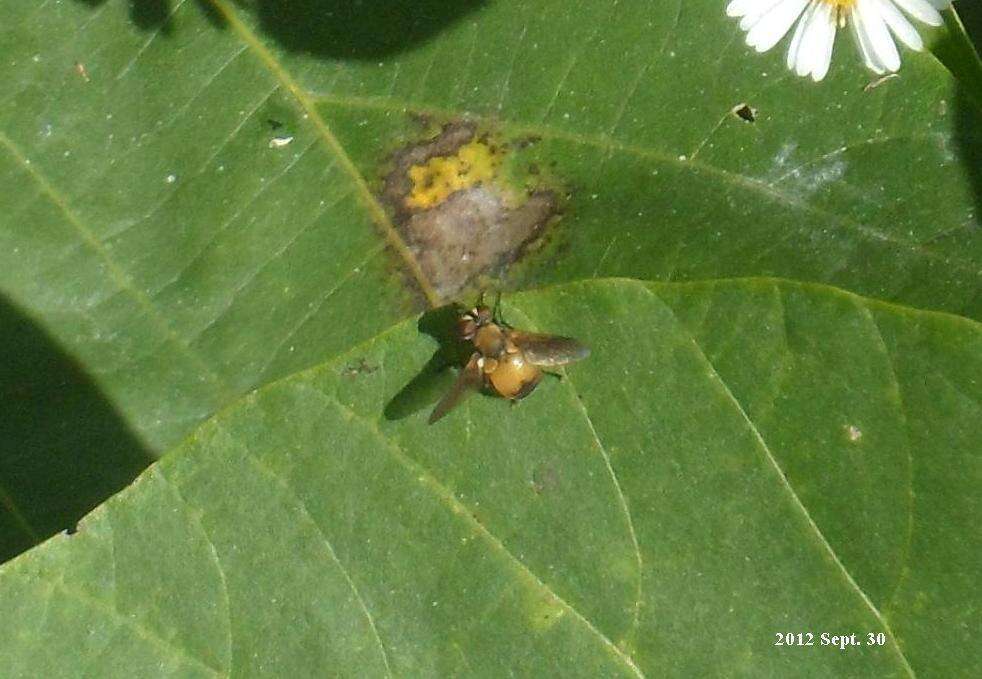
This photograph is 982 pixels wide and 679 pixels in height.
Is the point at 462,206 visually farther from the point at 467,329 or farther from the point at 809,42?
the point at 809,42

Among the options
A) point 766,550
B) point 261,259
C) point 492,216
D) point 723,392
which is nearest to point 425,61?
point 492,216

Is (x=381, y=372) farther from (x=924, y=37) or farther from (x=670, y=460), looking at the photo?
(x=924, y=37)

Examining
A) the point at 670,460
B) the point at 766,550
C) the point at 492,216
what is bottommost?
the point at 766,550

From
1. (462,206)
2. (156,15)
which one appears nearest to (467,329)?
(462,206)

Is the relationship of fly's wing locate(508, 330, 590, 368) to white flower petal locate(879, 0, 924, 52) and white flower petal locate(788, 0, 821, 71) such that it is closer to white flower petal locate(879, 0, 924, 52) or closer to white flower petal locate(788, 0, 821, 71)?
white flower petal locate(788, 0, 821, 71)

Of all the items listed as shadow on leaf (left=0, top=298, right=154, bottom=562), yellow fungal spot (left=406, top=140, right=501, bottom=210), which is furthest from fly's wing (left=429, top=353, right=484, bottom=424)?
shadow on leaf (left=0, top=298, right=154, bottom=562)
